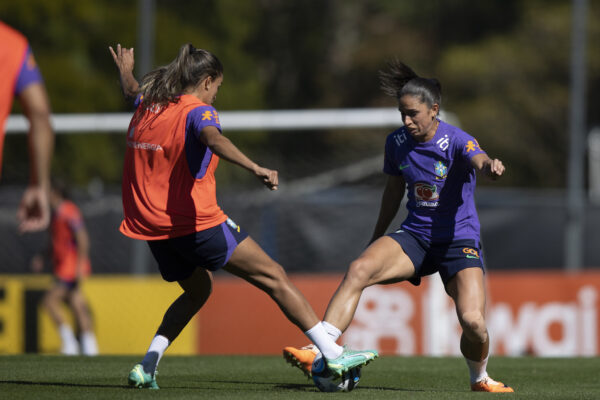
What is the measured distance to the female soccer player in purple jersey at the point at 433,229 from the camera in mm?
7156

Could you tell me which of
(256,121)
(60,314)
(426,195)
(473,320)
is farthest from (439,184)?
(256,121)

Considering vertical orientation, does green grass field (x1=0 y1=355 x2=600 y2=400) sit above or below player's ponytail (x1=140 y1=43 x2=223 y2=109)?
below

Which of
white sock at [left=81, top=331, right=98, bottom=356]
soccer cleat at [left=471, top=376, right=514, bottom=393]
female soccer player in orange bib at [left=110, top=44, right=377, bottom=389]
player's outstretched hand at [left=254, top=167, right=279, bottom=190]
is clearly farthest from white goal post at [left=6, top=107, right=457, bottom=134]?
player's outstretched hand at [left=254, top=167, right=279, bottom=190]

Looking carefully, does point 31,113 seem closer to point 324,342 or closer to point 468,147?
point 324,342

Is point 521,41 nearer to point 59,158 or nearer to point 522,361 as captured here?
point 59,158

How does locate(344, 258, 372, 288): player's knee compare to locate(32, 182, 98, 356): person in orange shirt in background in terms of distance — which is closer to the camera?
locate(344, 258, 372, 288): player's knee

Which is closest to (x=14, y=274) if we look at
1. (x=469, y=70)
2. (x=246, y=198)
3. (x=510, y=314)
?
(x=246, y=198)

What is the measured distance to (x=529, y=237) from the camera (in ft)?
53.2

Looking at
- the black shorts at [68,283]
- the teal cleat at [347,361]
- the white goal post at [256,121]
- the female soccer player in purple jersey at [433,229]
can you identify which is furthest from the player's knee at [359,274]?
the white goal post at [256,121]

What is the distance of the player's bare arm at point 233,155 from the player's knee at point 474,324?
1.54 meters

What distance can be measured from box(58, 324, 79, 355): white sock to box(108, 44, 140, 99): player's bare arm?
6590 mm

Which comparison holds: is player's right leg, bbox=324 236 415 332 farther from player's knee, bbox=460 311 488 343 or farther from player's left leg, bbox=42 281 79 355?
player's left leg, bbox=42 281 79 355

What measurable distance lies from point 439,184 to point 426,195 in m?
0.11

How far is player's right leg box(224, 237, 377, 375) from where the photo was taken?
6.88 m
